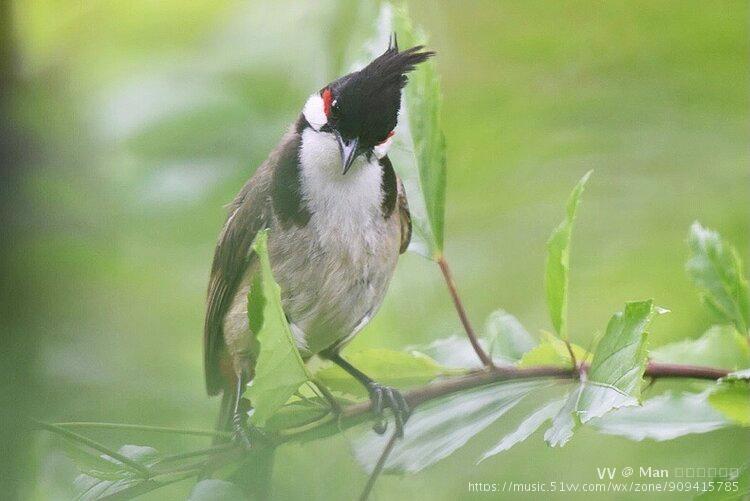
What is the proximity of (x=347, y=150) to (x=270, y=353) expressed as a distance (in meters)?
0.25

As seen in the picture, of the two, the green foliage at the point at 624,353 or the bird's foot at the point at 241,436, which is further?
the bird's foot at the point at 241,436

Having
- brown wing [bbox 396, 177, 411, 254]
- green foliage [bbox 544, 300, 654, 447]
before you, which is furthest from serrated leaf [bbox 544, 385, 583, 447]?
brown wing [bbox 396, 177, 411, 254]

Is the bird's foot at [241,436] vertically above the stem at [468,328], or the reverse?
the stem at [468,328]

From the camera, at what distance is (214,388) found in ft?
2.68

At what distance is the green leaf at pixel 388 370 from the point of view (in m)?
0.66

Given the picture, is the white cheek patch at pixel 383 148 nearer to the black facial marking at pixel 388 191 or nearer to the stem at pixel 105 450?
the black facial marking at pixel 388 191

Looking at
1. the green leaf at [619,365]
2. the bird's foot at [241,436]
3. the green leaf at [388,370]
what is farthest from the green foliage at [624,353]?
the bird's foot at [241,436]

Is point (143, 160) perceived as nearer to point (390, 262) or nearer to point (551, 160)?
point (390, 262)

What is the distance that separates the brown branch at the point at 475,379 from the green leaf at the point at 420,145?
0.11m

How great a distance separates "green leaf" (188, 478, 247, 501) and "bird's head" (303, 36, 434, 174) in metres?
0.27

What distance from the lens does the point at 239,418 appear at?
0.67 m

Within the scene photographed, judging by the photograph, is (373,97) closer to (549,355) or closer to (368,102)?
(368,102)

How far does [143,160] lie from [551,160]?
47 centimetres

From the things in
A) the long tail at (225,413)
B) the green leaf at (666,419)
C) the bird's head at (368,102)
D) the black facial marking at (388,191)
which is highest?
the bird's head at (368,102)
